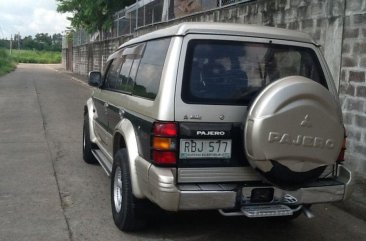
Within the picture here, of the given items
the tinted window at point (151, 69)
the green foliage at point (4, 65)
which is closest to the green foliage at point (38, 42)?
the green foliage at point (4, 65)

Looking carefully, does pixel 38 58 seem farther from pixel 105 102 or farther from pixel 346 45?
pixel 346 45

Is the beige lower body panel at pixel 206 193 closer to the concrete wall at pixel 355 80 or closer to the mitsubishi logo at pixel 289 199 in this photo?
the mitsubishi logo at pixel 289 199

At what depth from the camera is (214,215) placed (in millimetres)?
5254

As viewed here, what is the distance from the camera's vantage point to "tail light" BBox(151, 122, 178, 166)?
3816 mm

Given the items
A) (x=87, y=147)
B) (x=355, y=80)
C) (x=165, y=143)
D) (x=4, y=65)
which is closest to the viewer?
(x=165, y=143)

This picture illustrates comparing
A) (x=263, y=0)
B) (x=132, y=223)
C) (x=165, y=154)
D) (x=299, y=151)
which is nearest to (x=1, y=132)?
(x=263, y=0)

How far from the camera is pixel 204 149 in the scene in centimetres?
390

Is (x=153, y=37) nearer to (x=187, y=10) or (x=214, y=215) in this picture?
(x=214, y=215)

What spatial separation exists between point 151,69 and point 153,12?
14.5 m

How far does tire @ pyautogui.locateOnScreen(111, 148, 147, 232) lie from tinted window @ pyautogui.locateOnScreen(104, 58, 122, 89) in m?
1.35

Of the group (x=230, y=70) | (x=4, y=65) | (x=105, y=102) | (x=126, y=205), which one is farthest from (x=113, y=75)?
(x=4, y=65)

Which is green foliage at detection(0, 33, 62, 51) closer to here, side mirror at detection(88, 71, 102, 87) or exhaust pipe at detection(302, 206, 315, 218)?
side mirror at detection(88, 71, 102, 87)

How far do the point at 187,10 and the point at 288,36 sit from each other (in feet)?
35.1

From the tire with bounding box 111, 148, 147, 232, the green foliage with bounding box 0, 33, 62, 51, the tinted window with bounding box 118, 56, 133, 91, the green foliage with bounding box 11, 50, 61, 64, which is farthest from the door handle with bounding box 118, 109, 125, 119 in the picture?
the green foliage with bounding box 0, 33, 62, 51
